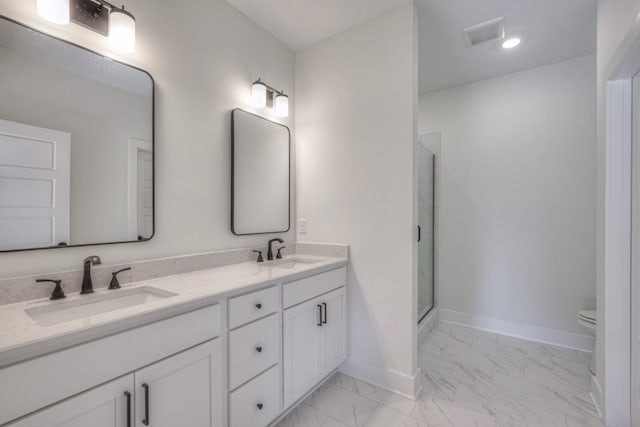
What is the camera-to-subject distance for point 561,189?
8.65 feet

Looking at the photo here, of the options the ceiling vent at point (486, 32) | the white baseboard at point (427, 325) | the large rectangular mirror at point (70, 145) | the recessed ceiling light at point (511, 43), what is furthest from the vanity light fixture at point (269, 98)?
the white baseboard at point (427, 325)

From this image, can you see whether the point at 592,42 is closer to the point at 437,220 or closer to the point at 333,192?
the point at 437,220

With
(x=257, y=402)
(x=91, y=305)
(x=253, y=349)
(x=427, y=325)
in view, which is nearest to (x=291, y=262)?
(x=253, y=349)

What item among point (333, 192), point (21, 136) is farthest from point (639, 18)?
point (21, 136)

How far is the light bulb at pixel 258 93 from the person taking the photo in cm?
204

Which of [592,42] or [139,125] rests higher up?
[592,42]

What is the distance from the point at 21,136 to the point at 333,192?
1697mm

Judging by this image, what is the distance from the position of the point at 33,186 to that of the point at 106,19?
0.82 meters

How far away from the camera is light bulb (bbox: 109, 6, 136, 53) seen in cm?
132

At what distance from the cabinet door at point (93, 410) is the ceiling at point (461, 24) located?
219 centimetres

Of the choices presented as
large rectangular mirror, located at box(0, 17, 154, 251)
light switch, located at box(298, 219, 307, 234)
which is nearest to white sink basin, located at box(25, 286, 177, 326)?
large rectangular mirror, located at box(0, 17, 154, 251)

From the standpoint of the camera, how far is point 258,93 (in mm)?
2041

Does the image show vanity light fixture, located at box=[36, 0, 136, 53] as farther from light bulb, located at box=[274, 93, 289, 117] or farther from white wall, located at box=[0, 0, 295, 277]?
light bulb, located at box=[274, 93, 289, 117]

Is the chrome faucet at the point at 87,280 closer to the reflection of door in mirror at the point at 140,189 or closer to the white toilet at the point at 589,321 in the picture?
the reflection of door in mirror at the point at 140,189
